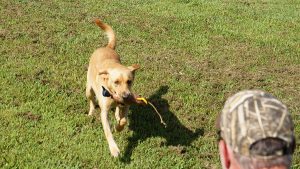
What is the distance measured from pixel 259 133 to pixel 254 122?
0.05 meters

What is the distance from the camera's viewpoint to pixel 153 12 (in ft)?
44.3

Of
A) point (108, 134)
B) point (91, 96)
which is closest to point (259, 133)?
point (108, 134)

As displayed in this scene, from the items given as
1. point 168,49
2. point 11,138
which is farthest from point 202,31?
point 11,138

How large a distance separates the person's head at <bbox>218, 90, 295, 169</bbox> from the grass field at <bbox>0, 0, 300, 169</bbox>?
4.33 metres

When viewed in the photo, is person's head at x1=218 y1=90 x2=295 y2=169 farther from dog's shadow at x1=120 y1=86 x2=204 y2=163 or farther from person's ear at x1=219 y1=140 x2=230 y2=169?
dog's shadow at x1=120 y1=86 x2=204 y2=163

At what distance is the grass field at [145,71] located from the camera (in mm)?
6551

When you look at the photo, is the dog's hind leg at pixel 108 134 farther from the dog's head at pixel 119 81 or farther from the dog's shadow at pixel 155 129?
the dog's head at pixel 119 81

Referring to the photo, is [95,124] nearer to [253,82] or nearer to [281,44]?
[253,82]

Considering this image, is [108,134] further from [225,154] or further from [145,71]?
[225,154]

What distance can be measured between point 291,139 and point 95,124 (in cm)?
550

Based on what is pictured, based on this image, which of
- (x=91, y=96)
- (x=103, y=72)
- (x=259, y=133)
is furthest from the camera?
(x=91, y=96)

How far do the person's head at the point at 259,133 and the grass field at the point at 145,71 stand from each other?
14.2ft

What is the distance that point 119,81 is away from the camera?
6.65 meters

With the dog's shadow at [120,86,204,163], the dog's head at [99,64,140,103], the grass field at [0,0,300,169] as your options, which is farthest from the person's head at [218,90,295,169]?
the dog's head at [99,64,140,103]
